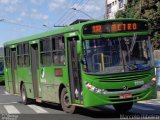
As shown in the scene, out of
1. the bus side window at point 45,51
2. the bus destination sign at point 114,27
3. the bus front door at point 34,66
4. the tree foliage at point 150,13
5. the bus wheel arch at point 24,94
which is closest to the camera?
the bus destination sign at point 114,27

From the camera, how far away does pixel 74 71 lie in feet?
51.4

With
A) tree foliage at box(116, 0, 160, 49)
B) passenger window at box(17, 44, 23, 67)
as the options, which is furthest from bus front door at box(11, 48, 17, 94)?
tree foliage at box(116, 0, 160, 49)

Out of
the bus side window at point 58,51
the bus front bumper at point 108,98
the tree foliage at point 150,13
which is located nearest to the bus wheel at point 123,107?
the bus front bumper at point 108,98

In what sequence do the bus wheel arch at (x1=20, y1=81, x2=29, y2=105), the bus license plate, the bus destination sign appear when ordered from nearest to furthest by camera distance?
1. the bus license plate
2. the bus destination sign
3. the bus wheel arch at (x1=20, y1=81, x2=29, y2=105)

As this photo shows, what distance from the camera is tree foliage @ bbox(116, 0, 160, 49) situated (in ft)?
140

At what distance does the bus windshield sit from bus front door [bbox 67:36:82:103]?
→ 0.68 m

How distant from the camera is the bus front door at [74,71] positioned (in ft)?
50.3

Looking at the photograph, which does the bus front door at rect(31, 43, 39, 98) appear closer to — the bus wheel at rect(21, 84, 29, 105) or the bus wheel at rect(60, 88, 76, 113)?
the bus wheel at rect(21, 84, 29, 105)

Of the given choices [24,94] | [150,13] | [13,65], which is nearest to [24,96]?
[24,94]

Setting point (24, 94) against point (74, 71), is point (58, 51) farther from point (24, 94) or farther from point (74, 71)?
point (24, 94)

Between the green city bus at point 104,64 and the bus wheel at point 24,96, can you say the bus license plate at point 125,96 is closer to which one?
the green city bus at point 104,64

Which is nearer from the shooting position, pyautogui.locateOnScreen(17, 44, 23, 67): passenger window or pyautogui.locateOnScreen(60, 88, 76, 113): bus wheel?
pyautogui.locateOnScreen(60, 88, 76, 113): bus wheel

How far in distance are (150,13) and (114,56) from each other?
29.6 m

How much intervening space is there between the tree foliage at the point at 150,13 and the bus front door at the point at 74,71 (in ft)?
88.9
